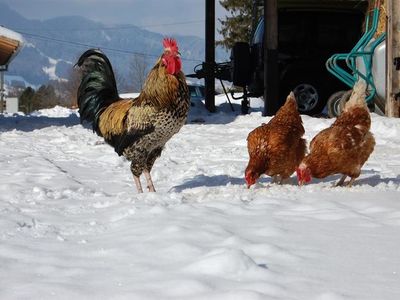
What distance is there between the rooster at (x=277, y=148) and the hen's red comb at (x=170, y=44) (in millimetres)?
1291

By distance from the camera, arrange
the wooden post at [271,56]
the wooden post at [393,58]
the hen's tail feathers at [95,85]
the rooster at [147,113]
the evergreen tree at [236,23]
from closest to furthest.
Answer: the rooster at [147,113] < the hen's tail feathers at [95,85] < the wooden post at [393,58] < the wooden post at [271,56] < the evergreen tree at [236,23]

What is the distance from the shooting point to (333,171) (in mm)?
6328

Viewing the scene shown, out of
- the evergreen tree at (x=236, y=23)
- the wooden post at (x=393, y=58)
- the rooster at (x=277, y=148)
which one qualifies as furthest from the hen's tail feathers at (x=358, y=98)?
the evergreen tree at (x=236, y=23)

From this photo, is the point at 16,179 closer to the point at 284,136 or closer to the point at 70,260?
the point at 284,136

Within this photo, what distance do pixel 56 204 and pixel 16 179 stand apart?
1692mm

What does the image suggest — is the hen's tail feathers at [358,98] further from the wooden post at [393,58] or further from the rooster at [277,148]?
the wooden post at [393,58]

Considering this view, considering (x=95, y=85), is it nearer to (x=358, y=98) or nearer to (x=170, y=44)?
(x=170, y=44)

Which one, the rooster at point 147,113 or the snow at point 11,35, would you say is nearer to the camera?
the rooster at point 147,113

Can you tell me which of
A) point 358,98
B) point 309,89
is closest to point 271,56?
point 309,89

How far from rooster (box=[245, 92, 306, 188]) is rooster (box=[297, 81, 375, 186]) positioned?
0.28 meters

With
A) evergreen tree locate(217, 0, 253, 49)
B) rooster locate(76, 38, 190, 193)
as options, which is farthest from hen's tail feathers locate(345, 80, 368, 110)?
evergreen tree locate(217, 0, 253, 49)

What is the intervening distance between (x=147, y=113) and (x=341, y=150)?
79.2 inches

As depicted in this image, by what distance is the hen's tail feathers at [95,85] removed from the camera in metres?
7.47

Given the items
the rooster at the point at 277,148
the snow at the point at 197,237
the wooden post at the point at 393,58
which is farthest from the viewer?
the wooden post at the point at 393,58
